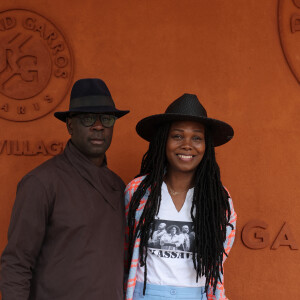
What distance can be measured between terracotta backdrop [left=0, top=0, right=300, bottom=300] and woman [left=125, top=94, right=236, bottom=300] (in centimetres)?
68

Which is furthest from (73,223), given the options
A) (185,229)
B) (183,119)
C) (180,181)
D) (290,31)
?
(290,31)

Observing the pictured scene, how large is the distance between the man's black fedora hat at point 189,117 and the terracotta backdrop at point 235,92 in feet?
2.09

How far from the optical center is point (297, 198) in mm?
3135

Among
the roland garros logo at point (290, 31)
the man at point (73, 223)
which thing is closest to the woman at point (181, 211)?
the man at point (73, 223)

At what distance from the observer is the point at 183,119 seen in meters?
2.30

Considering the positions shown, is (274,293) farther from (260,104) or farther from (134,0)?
(134,0)

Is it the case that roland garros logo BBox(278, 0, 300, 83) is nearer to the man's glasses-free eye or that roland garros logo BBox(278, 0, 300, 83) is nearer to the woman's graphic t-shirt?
the woman's graphic t-shirt

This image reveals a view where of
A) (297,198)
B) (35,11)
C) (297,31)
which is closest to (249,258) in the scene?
(297,198)

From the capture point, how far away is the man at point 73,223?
1.79 m

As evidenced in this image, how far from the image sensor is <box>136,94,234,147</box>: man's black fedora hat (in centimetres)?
227

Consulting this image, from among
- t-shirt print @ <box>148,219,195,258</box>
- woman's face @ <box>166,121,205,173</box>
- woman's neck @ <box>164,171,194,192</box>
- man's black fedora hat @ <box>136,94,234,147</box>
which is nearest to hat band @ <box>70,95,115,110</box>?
man's black fedora hat @ <box>136,94,234,147</box>

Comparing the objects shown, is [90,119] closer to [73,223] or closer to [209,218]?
[73,223]

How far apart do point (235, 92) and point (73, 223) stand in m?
1.84

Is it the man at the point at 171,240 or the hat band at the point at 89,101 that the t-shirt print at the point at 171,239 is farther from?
the hat band at the point at 89,101
